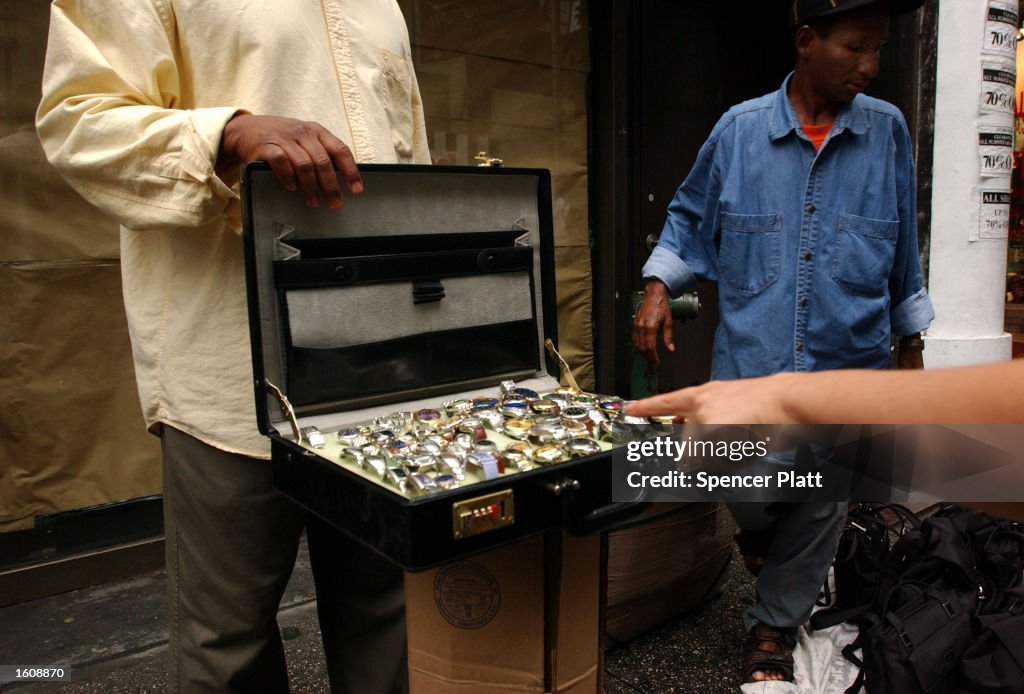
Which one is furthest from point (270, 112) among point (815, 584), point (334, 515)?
point (815, 584)

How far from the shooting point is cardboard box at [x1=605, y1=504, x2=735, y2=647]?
238 cm

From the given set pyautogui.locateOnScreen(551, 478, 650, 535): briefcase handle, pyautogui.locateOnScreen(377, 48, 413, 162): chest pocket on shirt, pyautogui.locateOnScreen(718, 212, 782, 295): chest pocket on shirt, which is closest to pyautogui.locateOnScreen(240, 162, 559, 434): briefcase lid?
pyautogui.locateOnScreen(377, 48, 413, 162): chest pocket on shirt

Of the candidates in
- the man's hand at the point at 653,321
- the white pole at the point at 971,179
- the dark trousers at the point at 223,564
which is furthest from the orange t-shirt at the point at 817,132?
the dark trousers at the point at 223,564

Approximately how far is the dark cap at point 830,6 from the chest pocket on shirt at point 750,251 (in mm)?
567

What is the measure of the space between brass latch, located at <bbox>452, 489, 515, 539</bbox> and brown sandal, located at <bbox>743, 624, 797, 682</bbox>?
1.53 meters

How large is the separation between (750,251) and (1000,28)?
1.95 metres

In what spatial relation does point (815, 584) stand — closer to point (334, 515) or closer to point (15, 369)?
point (334, 515)

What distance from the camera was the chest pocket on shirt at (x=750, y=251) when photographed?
7.36ft

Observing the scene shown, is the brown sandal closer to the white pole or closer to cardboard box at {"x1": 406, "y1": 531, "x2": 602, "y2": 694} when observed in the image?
cardboard box at {"x1": 406, "y1": 531, "x2": 602, "y2": 694}

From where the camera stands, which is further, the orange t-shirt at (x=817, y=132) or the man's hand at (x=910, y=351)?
the man's hand at (x=910, y=351)

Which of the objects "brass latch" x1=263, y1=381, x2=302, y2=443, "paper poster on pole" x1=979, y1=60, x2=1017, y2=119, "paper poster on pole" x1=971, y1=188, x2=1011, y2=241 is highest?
"paper poster on pole" x1=979, y1=60, x2=1017, y2=119

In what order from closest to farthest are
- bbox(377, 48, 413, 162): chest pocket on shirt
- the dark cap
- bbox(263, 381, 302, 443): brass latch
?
bbox(263, 381, 302, 443): brass latch, bbox(377, 48, 413, 162): chest pocket on shirt, the dark cap

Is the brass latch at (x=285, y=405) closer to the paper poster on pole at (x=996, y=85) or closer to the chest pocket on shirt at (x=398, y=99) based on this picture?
the chest pocket on shirt at (x=398, y=99)

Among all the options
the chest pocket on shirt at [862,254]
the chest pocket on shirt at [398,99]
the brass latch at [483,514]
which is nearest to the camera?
the brass latch at [483,514]
